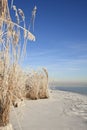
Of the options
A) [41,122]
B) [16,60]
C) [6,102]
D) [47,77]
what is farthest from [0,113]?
[47,77]

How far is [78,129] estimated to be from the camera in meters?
3.12

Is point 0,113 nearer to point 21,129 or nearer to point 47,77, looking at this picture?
point 21,129

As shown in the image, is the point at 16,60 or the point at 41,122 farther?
the point at 41,122

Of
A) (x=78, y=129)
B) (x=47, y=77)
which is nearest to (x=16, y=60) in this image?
(x=78, y=129)

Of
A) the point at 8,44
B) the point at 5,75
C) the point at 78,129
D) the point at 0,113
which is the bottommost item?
the point at 78,129

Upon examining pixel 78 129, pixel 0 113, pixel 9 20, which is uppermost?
pixel 9 20

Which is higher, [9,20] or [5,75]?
[9,20]

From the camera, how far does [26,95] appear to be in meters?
6.26

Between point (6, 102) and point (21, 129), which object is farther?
point (21, 129)

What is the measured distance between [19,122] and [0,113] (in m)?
0.69

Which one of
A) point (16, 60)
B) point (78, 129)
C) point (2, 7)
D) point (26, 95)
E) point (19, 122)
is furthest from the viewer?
point (26, 95)

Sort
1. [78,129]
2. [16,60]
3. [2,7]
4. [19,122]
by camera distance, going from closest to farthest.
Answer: [2,7] < [16,60] < [78,129] < [19,122]

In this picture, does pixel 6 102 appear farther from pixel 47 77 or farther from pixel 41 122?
pixel 47 77

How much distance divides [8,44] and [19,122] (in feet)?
3.67
